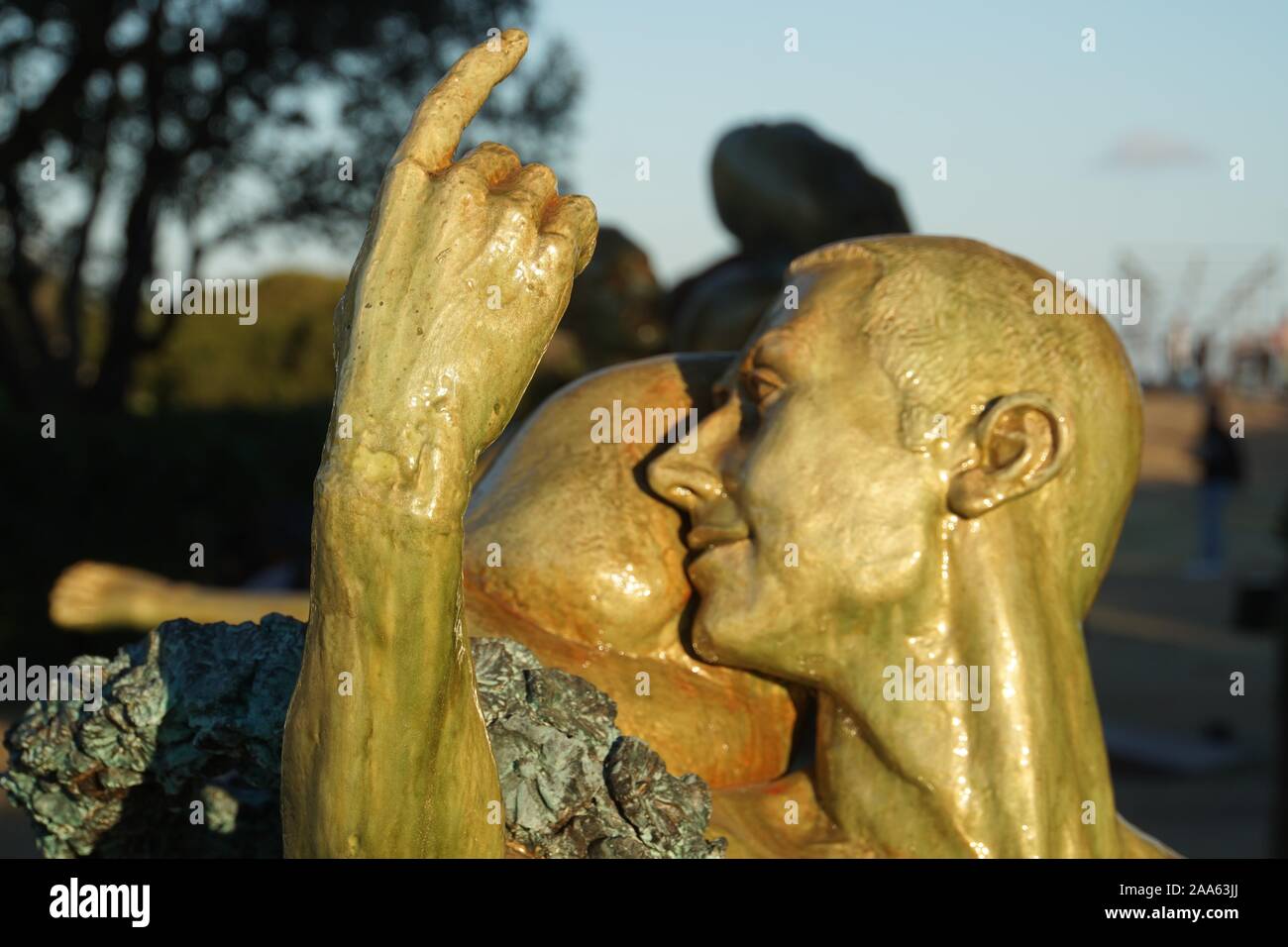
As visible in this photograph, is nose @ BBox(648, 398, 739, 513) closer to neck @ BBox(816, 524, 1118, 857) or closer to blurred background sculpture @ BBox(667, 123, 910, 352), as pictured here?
neck @ BBox(816, 524, 1118, 857)

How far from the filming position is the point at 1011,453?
2504 mm

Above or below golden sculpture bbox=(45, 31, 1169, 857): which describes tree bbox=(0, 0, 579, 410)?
above

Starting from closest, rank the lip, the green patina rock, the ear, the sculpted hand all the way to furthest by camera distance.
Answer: the sculpted hand < the green patina rock < the ear < the lip

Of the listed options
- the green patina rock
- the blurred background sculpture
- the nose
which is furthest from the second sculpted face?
the blurred background sculpture

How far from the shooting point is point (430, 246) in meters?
1.89

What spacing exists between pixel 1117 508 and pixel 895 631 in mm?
445

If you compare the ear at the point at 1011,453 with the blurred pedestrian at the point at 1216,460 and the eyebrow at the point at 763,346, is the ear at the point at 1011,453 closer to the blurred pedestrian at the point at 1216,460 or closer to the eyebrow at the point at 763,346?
the eyebrow at the point at 763,346

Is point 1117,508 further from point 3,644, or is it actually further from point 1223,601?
point 1223,601

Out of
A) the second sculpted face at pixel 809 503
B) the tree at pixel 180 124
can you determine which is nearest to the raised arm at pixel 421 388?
the second sculpted face at pixel 809 503

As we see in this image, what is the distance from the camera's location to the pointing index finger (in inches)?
75.7

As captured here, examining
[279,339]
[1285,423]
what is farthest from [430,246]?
[1285,423]

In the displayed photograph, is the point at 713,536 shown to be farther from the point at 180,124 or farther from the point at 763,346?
the point at 180,124

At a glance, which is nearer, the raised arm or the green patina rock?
the raised arm

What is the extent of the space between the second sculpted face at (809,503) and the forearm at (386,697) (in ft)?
1.92
